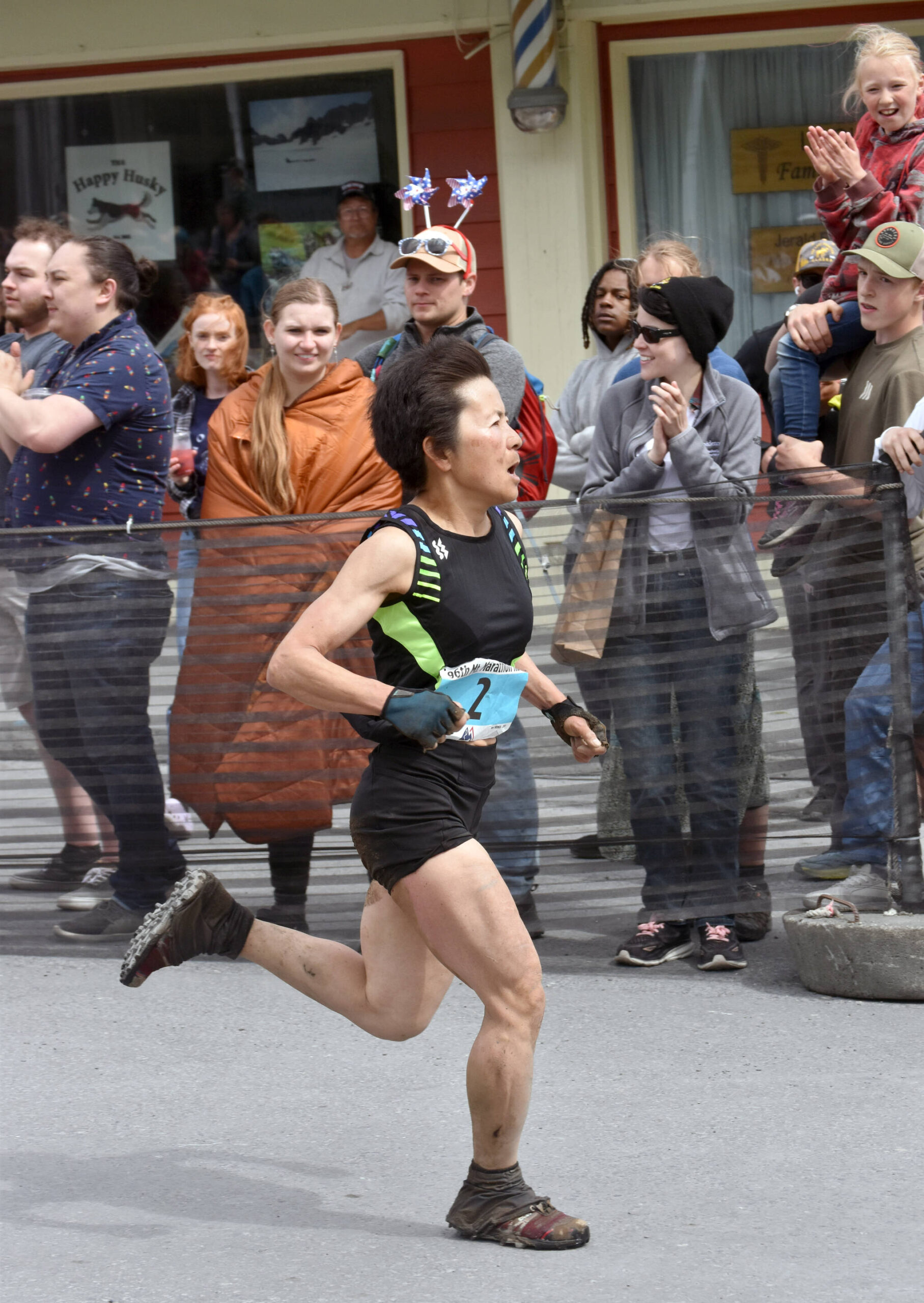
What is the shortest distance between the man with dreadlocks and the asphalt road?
2098 millimetres

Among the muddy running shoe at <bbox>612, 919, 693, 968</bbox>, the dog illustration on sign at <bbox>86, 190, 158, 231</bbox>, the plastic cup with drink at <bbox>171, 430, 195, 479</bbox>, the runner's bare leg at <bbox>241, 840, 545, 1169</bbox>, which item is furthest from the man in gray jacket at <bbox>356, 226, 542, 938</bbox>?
the dog illustration on sign at <bbox>86, 190, 158, 231</bbox>

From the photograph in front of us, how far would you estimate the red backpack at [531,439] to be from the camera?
5879 mm

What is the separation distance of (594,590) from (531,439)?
0.83 meters

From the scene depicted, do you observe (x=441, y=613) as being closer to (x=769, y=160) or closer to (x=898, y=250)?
(x=898, y=250)

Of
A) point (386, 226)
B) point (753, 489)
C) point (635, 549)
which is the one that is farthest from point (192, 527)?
point (386, 226)

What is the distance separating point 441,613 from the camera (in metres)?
3.50

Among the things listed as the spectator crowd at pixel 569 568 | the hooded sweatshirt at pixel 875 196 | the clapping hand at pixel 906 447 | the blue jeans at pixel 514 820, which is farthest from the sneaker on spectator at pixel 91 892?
the hooded sweatshirt at pixel 875 196

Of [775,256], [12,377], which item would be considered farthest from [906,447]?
[775,256]

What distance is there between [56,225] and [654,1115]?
444cm

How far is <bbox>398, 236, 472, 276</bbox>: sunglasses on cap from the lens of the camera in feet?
18.8

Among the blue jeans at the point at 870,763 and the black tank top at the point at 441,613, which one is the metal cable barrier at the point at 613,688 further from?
the black tank top at the point at 441,613

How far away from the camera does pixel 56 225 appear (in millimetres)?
6723

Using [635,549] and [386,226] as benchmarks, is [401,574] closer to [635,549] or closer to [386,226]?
[635,549]

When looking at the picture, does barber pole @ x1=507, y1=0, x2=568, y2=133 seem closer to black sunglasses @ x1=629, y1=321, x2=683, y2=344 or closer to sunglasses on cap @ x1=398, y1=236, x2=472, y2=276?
sunglasses on cap @ x1=398, y1=236, x2=472, y2=276
